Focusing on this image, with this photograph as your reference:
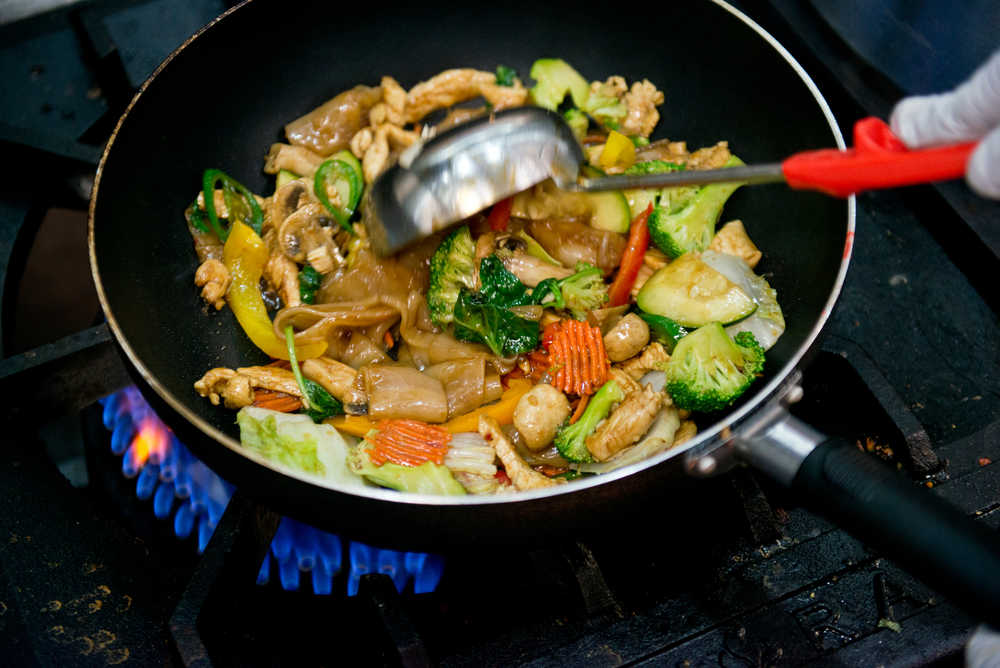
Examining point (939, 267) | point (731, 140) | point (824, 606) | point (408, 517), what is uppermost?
point (731, 140)

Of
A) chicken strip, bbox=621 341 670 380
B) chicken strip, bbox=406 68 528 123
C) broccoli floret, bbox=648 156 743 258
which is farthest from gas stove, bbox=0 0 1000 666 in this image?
chicken strip, bbox=406 68 528 123

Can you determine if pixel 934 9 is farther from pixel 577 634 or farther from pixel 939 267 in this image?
pixel 577 634

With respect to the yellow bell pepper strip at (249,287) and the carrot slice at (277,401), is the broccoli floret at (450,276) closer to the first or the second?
the yellow bell pepper strip at (249,287)

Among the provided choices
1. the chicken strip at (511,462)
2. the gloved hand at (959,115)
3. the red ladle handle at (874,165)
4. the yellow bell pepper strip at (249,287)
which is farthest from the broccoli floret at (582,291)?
the gloved hand at (959,115)

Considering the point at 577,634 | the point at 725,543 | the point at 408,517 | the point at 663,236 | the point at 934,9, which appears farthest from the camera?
the point at 934,9

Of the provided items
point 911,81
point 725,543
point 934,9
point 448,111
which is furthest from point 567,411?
point 934,9

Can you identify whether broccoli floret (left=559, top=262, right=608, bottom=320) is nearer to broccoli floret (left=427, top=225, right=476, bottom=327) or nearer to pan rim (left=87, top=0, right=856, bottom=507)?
broccoli floret (left=427, top=225, right=476, bottom=327)

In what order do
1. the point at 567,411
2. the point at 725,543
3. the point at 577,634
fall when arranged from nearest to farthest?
the point at 577,634 → the point at 725,543 → the point at 567,411
